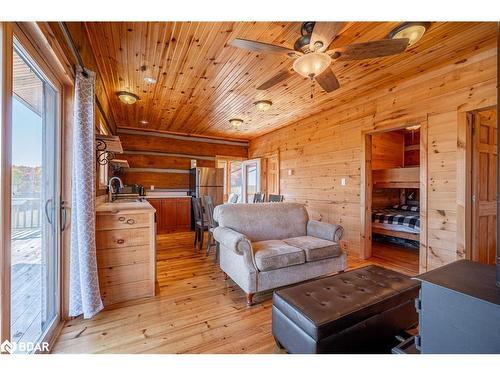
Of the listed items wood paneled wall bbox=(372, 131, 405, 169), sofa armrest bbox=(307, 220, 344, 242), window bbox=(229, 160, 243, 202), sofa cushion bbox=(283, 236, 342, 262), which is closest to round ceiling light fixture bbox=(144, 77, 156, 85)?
sofa cushion bbox=(283, 236, 342, 262)

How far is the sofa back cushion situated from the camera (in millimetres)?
2682

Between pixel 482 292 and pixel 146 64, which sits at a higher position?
pixel 146 64

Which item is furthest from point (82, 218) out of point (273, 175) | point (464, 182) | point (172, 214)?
point (273, 175)

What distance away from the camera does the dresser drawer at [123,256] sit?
2.03 metres

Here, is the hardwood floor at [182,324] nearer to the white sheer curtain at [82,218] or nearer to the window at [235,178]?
the white sheer curtain at [82,218]

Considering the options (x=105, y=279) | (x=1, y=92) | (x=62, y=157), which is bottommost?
(x=105, y=279)

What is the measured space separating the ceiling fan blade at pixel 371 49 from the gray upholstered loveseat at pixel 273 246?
1830mm

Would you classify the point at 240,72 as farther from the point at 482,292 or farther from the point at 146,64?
the point at 482,292

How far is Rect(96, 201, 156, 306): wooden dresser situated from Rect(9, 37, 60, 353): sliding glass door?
0.34 metres

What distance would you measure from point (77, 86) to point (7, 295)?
1.62m

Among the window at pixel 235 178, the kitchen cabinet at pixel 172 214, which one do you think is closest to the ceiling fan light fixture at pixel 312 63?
the kitchen cabinet at pixel 172 214

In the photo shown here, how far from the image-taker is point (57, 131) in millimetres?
1769

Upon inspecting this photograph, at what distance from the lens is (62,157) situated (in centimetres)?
181
